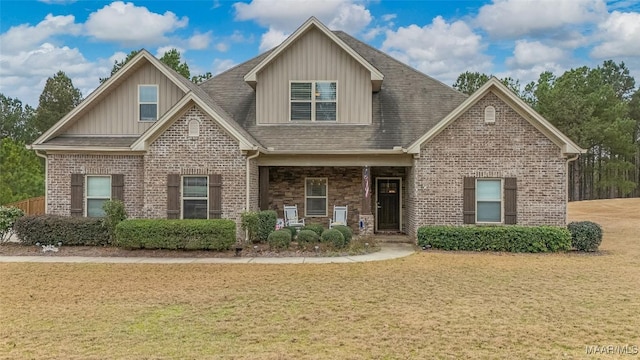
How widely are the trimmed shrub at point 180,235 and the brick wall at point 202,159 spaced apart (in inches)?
36.9

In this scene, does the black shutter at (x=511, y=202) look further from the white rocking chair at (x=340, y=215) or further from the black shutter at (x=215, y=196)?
the black shutter at (x=215, y=196)

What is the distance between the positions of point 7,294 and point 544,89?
145 feet

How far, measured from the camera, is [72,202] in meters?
14.8

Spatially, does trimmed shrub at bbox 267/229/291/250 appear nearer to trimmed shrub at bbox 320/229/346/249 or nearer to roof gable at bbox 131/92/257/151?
trimmed shrub at bbox 320/229/346/249

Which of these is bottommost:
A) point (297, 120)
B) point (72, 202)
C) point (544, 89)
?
point (72, 202)

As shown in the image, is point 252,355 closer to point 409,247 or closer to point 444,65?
point 409,247

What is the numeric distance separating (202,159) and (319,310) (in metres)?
8.03

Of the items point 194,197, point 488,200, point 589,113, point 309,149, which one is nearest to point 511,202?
point 488,200

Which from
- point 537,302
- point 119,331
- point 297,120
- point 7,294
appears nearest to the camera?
point 119,331

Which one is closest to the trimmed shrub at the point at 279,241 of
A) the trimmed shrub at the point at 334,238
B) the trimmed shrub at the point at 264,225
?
the trimmed shrub at the point at 264,225

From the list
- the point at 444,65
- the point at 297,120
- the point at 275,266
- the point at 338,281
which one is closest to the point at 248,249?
the point at 275,266

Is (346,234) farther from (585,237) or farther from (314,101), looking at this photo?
(585,237)

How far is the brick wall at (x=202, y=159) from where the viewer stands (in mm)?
13883

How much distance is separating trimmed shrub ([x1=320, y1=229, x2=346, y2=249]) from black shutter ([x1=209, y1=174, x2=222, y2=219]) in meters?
3.32
